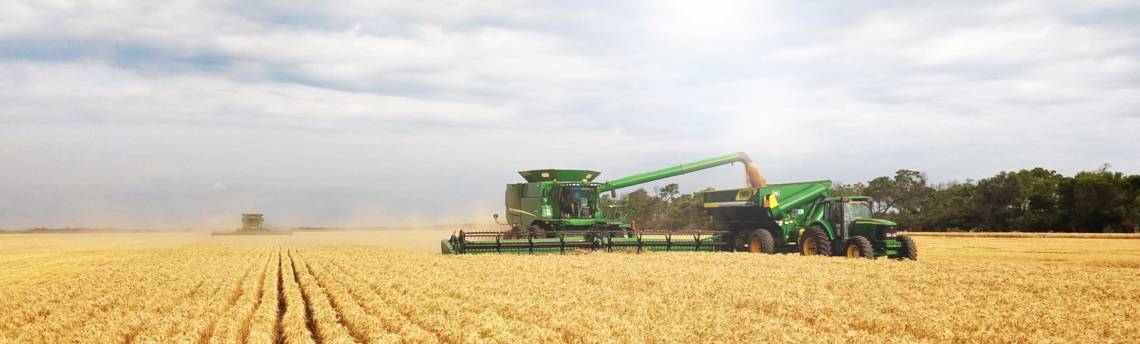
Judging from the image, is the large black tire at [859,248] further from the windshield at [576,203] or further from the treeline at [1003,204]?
the treeline at [1003,204]

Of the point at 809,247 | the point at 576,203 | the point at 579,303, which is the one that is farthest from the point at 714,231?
the point at 579,303

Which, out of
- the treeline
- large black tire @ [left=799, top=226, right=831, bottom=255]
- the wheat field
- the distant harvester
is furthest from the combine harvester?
large black tire @ [left=799, top=226, right=831, bottom=255]

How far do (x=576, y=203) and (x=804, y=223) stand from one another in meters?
7.15

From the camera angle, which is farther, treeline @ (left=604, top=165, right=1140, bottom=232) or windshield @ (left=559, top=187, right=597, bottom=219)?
treeline @ (left=604, top=165, right=1140, bottom=232)

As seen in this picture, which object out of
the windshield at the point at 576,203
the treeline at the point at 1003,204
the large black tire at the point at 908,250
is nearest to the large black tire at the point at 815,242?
the large black tire at the point at 908,250

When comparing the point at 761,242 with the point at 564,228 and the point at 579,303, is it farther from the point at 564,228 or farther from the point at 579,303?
the point at 579,303

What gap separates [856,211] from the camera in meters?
23.8

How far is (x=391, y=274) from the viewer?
16.9m

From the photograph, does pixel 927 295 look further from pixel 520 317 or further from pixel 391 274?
pixel 391 274

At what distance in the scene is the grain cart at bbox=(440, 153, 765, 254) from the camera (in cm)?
2458

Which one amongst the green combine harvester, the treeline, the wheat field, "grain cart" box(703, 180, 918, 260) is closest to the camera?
the wheat field

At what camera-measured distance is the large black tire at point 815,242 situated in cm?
2298

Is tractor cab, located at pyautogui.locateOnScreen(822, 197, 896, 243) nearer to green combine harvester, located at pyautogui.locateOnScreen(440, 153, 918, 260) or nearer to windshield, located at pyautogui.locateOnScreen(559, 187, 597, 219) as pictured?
green combine harvester, located at pyautogui.locateOnScreen(440, 153, 918, 260)

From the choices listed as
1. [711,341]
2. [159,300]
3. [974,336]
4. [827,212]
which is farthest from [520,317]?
[827,212]
